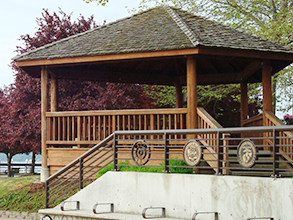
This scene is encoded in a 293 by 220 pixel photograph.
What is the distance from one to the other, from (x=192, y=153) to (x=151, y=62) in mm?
7169

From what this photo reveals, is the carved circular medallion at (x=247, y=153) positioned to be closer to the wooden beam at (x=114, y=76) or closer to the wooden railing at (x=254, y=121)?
the wooden railing at (x=254, y=121)

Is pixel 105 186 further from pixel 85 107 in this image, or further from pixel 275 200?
pixel 85 107

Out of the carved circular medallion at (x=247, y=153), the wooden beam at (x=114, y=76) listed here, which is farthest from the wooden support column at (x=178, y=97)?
the carved circular medallion at (x=247, y=153)

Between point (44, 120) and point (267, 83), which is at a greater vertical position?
point (267, 83)

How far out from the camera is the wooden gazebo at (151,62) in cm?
1245

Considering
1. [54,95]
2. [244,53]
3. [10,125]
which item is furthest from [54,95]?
[10,125]

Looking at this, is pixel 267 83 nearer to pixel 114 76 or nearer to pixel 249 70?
pixel 249 70

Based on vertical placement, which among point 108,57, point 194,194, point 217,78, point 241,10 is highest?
point 241,10

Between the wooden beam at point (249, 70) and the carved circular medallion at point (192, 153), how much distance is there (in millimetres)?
5304

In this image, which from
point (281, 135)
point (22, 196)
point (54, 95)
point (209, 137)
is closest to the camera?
point (209, 137)

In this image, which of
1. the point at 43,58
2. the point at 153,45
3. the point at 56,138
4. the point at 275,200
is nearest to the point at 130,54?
the point at 153,45

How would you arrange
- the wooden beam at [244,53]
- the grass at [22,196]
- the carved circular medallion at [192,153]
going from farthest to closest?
the grass at [22,196]
the wooden beam at [244,53]
the carved circular medallion at [192,153]

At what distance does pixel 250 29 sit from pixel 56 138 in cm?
1011

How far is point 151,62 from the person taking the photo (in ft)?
52.4
